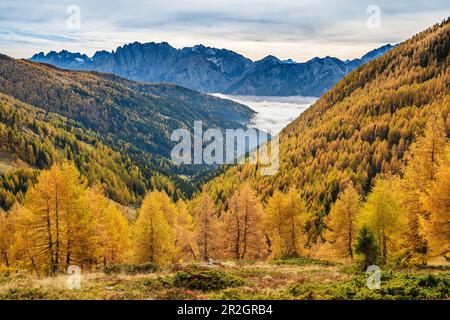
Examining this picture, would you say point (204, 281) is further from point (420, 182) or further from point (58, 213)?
point (420, 182)

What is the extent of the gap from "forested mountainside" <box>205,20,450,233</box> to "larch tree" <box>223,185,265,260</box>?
49.8 metres

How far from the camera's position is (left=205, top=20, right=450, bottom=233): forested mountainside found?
393 feet

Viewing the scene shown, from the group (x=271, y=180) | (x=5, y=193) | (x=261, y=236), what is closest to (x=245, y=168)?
(x=271, y=180)

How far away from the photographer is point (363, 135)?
5630 inches

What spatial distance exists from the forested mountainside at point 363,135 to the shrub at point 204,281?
86166 millimetres

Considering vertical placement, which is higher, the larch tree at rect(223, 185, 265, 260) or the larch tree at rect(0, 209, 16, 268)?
the larch tree at rect(223, 185, 265, 260)

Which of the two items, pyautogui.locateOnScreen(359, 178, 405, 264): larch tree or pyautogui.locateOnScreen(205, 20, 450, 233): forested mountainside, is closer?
pyautogui.locateOnScreen(359, 178, 405, 264): larch tree

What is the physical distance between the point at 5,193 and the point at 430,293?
15586 cm

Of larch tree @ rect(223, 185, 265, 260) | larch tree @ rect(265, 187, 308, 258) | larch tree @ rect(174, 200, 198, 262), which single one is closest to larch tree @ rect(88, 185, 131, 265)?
larch tree @ rect(174, 200, 198, 262)

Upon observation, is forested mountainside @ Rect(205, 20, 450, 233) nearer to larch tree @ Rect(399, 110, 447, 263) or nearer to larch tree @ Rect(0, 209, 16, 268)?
larch tree @ Rect(399, 110, 447, 263)

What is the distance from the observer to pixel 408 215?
38750mm

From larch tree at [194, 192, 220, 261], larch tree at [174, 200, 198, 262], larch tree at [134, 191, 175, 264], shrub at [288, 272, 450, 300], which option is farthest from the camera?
larch tree at [174, 200, 198, 262]

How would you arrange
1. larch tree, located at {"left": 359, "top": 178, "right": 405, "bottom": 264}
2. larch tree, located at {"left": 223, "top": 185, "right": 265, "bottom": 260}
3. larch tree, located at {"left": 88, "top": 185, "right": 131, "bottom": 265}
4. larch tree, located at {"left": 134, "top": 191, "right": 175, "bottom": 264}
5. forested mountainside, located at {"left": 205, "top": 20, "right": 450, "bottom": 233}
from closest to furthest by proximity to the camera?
larch tree, located at {"left": 359, "top": 178, "right": 405, "bottom": 264} < larch tree, located at {"left": 88, "top": 185, "right": 131, "bottom": 265} < larch tree, located at {"left": 134, "top": 191, "right": 175, "bottom": 264} < larch tree, located at {"left": 223, "top": 185, "right": 265, "bottom": 260} < forested mountainside, located at {"left": 205, "top": 20, "right": 450, "bottom": 233}
